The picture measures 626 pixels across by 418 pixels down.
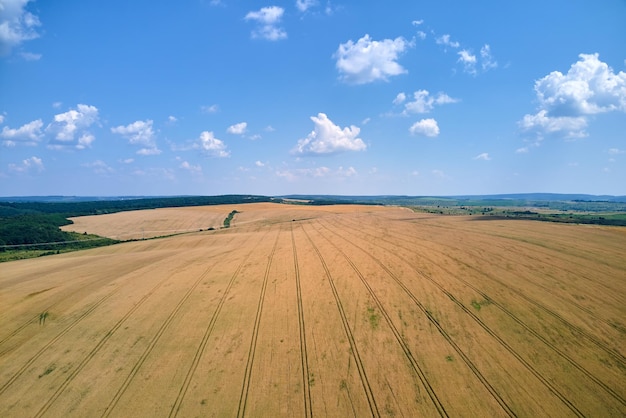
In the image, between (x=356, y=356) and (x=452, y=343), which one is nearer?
(x=356, y=356)

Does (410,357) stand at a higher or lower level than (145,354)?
higher

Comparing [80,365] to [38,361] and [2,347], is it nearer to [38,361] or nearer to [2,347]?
[38,361]

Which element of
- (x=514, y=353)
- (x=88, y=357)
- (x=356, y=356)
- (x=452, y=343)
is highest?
(x=452, y=343)

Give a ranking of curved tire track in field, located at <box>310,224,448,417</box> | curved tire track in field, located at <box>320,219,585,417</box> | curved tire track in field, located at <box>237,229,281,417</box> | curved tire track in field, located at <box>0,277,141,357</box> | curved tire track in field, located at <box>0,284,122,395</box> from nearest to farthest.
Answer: curved tire track in field, located at <box>320,219,585,417</box> → curved tire track in field, located at <box>310,224,448,417</box> → curved tire track in field, located at <box>237,229,281,417</box> → curved tire track in field, located at <box>0,284,122,395</box> → curved tire track in field, located at <box>0,277,141,357</box>

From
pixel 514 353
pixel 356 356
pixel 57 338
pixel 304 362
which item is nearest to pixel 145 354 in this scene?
pixel 57 338

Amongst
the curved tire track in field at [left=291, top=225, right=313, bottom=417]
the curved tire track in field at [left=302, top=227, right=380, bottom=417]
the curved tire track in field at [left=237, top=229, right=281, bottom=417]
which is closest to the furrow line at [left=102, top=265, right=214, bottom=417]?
the curved tire track in field at [left=237, top=229, right=281, bottom=417]

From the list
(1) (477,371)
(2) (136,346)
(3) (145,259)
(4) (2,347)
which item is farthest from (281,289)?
(3) (145,259)

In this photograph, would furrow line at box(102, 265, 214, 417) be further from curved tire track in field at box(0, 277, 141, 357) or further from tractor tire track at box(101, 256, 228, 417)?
curved tire track in field at box(0, 277, 141, 357)

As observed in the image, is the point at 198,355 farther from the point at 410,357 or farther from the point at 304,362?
the point at 410,357
